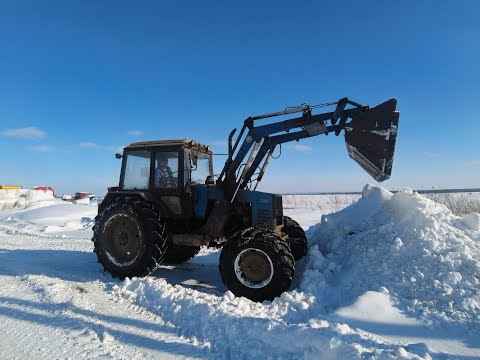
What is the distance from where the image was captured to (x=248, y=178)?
5973 mm

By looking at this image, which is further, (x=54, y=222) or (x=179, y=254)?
(x=54, y=222)

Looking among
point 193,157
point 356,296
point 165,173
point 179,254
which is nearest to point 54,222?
point 179,254

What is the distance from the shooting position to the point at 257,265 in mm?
4969

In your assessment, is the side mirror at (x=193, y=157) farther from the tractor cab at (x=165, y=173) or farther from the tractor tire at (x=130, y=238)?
the tractor tire at (x=130, y=238)

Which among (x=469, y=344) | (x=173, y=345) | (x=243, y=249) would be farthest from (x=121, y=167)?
(x=469, y=344)

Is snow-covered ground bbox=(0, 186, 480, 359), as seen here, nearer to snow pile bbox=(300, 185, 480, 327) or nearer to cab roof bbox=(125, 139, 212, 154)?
snow pile bbox=(300, 185, 480, 327)

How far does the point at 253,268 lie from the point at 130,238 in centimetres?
233

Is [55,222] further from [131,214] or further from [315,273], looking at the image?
[315,273]

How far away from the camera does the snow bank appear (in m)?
3.30

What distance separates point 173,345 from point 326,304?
2078 mm

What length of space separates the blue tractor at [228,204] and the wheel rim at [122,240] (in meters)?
0.02

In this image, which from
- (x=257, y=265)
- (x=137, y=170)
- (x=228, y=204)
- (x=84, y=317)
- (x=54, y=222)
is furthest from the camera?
(x=54, y=222)

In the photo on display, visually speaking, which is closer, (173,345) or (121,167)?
(173,345)

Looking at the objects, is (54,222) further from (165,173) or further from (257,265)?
(257,265)
